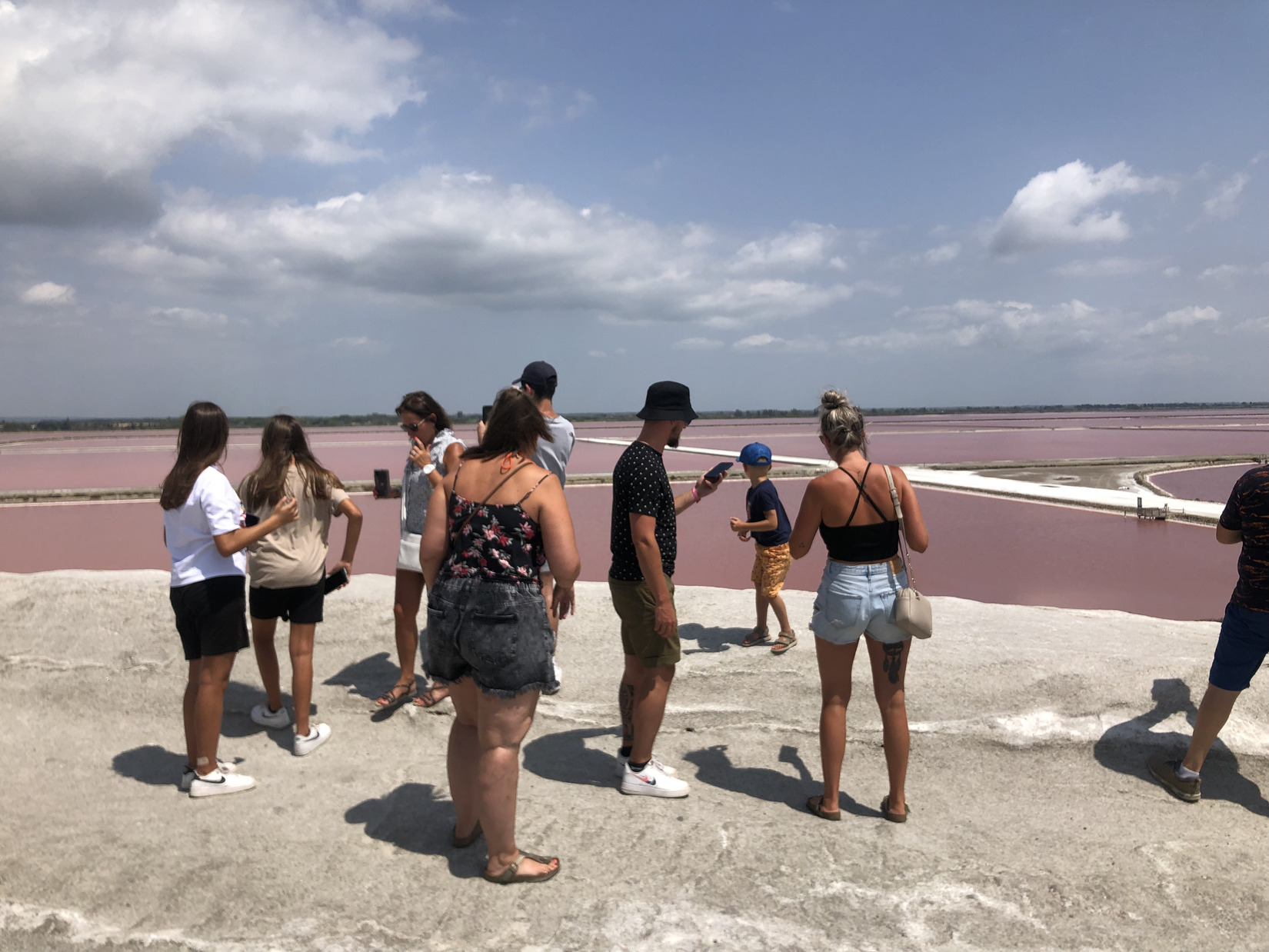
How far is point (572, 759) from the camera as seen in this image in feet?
12.6

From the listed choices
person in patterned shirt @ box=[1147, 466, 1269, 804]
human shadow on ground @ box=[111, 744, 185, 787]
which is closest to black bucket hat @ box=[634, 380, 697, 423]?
person in patterned shirt @ box=[1147, 466, 1269, 804]

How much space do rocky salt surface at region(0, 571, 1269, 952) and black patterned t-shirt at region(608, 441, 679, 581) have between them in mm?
1010

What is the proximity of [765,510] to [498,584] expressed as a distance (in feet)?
8.98

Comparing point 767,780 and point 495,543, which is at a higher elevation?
point 495,543

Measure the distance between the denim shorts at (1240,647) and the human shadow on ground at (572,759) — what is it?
8.63ft

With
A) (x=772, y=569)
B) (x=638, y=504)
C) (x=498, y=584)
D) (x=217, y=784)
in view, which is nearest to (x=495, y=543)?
(x=498, y=584)

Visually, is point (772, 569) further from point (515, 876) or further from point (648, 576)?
point (515, 876)

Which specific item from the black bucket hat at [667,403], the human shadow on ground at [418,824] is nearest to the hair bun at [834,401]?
the black bucket hat at [667,403]

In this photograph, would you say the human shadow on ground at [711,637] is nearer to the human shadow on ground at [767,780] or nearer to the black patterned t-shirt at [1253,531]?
the human shadow on ground at [767,780]

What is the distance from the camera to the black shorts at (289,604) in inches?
143

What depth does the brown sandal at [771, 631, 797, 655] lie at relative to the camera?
15.9ft

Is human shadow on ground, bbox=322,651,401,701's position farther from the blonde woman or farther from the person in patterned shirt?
the person in patterned shirt

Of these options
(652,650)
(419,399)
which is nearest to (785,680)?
(652,650)

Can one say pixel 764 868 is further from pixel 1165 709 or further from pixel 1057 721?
pixel 1165 709
